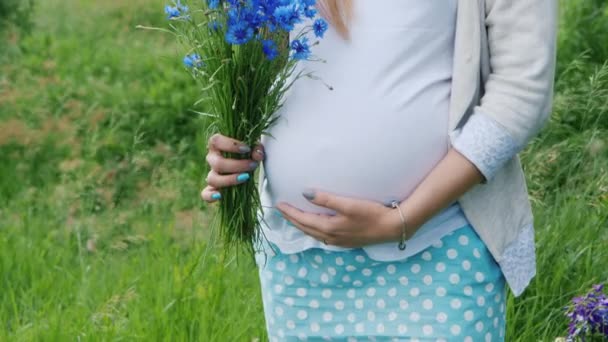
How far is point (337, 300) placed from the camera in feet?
7.07

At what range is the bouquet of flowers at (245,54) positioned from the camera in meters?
1.92

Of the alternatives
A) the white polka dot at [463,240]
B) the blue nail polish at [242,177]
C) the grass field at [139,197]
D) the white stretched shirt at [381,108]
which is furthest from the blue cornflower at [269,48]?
the grass field at [139,197]

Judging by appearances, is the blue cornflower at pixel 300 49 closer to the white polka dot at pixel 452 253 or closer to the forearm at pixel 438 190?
the forearm at pixel 438 190

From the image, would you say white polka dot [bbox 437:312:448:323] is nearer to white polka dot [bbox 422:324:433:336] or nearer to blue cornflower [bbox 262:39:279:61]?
white polka dot [bbox 422:324:433:336]

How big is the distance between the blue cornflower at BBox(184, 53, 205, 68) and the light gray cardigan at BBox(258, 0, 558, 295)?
18.4 inches

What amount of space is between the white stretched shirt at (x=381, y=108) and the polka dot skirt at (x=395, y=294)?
0.14ft

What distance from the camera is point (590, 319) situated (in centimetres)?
275

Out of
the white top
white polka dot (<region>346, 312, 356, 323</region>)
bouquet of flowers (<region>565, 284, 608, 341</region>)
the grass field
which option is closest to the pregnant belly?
the white top

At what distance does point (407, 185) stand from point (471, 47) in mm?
279

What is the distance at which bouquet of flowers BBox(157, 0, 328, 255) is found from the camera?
6.31ft

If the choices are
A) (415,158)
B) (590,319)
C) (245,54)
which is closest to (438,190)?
(415,158)

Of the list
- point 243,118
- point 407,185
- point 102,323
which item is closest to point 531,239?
point 407,185

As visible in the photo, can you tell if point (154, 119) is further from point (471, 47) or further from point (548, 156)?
point (471, 47)

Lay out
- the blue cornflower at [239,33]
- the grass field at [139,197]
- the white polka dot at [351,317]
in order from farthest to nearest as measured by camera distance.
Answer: the grass field at [139,197], the white polka dot at [351,317], the blue cornflower at [239,33]
